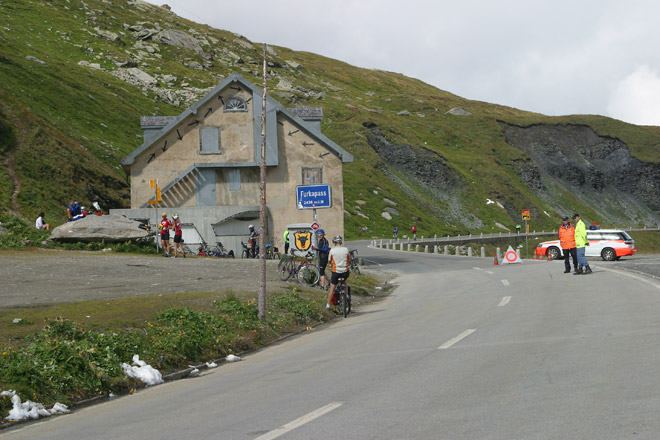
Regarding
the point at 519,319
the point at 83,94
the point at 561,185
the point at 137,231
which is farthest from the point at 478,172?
the point at 519,319

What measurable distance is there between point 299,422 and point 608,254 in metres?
32.7

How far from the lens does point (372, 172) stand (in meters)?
96.9

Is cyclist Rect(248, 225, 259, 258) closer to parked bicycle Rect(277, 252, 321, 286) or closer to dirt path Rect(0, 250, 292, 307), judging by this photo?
dirt path Rect(0, 250, 292, 307)

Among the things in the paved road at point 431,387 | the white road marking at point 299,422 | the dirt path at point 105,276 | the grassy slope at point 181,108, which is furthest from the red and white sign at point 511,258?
the white road marking at point 299,422

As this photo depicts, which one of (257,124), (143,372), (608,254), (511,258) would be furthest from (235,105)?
(143,372)

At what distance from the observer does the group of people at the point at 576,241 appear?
21.7 metres

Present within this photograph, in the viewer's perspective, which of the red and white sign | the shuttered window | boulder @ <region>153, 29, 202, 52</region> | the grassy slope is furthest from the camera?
boulder @ <region>153, 29, 202, 52</region>

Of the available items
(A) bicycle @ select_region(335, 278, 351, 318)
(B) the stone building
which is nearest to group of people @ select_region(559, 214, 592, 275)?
(A) bicycle @ select_region(335, 278, 351, 318)

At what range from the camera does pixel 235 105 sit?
4044 centimetres

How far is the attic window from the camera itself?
40.4 m

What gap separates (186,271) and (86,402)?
14.9 meters

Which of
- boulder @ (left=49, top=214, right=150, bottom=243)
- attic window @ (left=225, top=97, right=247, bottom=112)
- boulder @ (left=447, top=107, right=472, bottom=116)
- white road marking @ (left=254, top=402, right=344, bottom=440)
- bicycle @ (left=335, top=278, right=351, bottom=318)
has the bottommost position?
white road marking @ (left=254, top=402, right=344, bottom=440)

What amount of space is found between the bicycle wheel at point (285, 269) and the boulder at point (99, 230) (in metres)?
11.0

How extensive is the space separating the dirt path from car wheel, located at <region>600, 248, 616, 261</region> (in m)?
18.7
